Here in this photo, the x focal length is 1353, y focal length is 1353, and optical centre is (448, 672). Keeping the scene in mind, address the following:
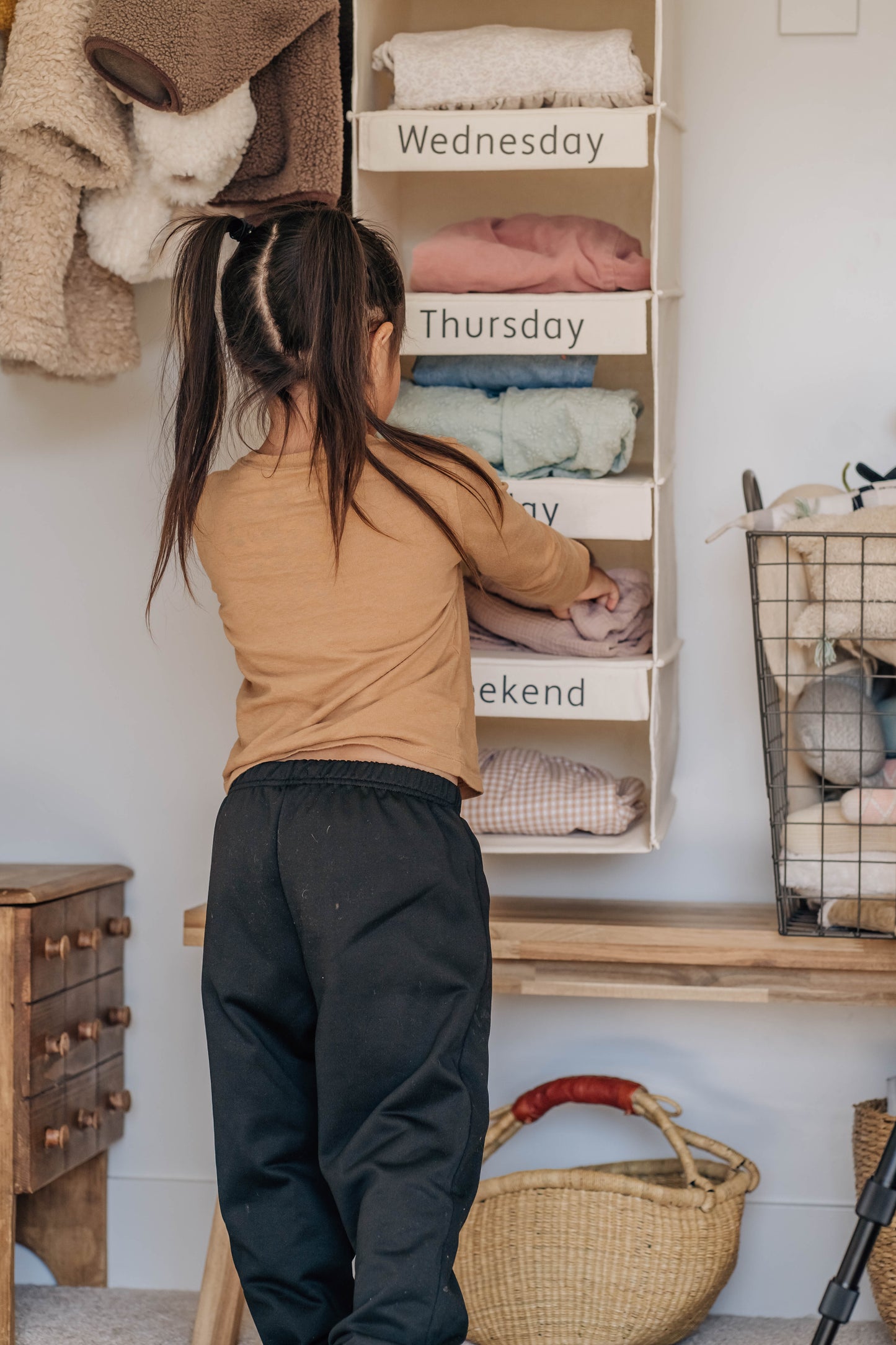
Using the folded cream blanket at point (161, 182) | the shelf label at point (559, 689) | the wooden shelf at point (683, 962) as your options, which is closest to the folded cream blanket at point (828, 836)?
→ the wooden shelf at point (683, 962)

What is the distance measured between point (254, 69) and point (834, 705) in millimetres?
920

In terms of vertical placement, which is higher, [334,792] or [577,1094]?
[334,792]

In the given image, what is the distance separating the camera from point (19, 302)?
1.46 metres

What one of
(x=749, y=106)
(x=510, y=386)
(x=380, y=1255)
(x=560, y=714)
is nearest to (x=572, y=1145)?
(x=560, y=714)

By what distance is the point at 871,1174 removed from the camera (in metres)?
1.54

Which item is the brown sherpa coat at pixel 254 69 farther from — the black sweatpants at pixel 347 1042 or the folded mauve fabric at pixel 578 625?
the black sweatpants at pixel 347 1042

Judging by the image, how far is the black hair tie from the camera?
1.21 metres

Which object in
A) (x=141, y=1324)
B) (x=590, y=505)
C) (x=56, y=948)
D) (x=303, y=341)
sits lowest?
(x=141, y=1324)

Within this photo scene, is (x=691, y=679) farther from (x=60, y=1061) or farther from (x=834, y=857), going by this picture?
(x=60, y=1061)

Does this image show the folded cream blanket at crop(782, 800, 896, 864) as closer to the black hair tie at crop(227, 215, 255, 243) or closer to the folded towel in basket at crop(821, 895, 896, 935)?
the folded towel in basket at crop(821, 895, 896, 935)

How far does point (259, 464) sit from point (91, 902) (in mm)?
787

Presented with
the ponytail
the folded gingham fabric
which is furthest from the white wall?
the ponytail

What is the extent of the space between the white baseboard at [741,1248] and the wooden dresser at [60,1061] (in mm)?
29

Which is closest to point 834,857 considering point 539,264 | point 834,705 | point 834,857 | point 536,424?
point 834,857
